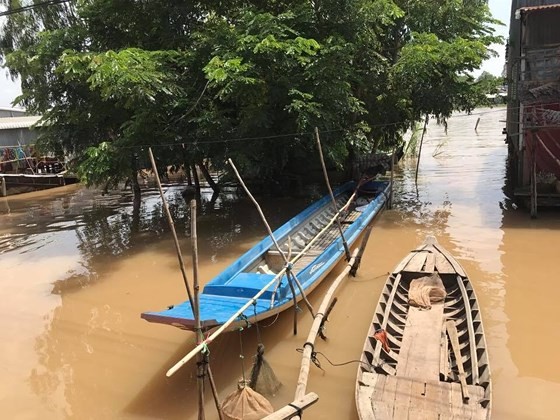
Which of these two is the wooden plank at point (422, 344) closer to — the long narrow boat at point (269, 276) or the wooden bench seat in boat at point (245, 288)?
the long narrow boat at point (269, 276)

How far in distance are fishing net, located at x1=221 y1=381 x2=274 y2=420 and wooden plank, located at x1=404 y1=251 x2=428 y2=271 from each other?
371 centimetres

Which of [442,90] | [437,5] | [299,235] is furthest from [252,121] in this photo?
[437,5]

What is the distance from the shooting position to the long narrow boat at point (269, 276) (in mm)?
5051

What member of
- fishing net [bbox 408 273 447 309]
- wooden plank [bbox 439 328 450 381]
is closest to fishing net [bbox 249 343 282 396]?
wooden plank [bbox 439 328 450 381]

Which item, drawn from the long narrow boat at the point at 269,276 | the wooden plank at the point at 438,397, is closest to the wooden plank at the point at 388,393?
the wooden plank at the point at 438,397

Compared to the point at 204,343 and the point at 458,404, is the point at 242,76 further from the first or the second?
the point at 458,404

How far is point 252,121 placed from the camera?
1039cm

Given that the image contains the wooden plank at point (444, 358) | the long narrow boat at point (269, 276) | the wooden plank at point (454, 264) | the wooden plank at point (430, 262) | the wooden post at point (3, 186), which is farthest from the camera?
the wooden post at point (3, 186)

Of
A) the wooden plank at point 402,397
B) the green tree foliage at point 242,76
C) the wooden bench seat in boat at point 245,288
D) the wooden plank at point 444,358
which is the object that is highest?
the green tree foliage at point 242,76

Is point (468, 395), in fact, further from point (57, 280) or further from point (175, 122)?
point (175, 122)

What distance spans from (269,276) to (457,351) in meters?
2.49

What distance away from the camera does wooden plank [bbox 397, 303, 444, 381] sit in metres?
4.69

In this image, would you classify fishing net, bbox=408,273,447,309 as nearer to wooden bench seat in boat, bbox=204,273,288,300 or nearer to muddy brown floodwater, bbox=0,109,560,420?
muddy brown floodwater, bbox=0,109,560,420

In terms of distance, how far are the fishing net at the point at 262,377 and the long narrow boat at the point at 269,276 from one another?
Result: 1.57 feet
